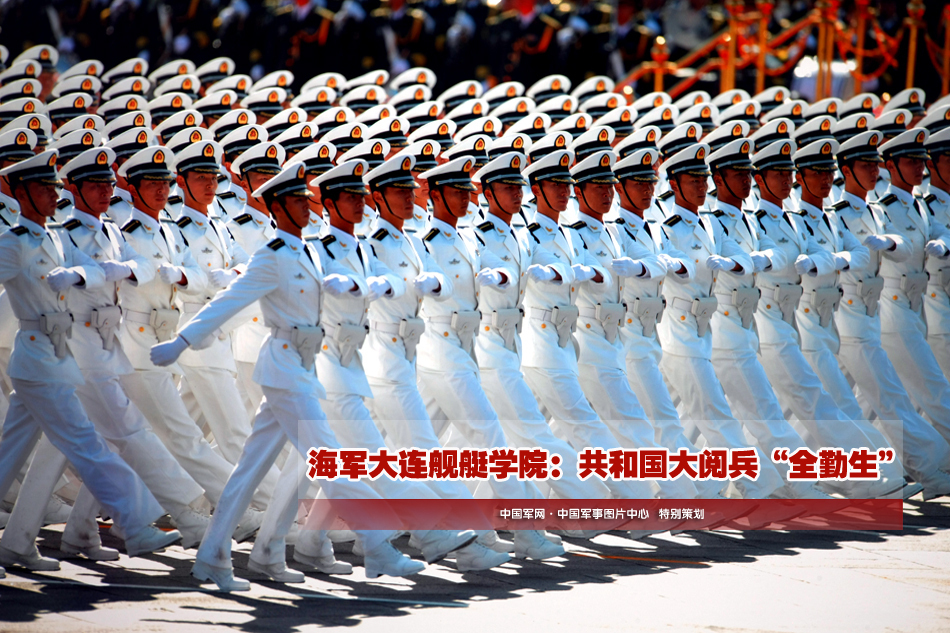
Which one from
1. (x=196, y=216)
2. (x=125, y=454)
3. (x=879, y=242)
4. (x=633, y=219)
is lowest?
(x=125, y=454)

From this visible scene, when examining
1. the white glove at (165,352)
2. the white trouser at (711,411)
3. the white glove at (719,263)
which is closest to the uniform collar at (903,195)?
the white glove at (719,263)

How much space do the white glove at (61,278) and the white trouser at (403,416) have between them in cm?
162

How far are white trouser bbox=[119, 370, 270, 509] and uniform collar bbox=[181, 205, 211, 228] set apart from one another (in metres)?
1.06

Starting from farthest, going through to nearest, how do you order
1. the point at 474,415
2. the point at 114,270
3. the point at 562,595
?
the point at 474,415
the point at 114,270
the point at 562,595

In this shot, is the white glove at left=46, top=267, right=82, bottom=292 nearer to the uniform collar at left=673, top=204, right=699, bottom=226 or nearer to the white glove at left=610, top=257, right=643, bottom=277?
the white glove at left=610, top=257, right=643, bottom=277

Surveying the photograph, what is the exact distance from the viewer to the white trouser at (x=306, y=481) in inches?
262

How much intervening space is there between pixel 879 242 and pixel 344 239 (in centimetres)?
404

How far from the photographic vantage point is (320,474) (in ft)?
21.1

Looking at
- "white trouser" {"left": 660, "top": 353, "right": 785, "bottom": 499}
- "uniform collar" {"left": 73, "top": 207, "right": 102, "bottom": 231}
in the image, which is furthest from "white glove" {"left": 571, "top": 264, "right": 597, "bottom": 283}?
"uniform collar" {"left": 73, "top": 207, "right": 102, "bottom": 231}

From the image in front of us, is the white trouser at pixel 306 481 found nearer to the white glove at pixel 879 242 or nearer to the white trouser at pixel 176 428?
the white trouser at pixel 176 428

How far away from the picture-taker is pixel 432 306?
7590 mm

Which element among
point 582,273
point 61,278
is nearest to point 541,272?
point 582,273

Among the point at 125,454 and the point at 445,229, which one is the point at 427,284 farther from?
the point at 125,454

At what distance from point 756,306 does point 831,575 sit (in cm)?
230
